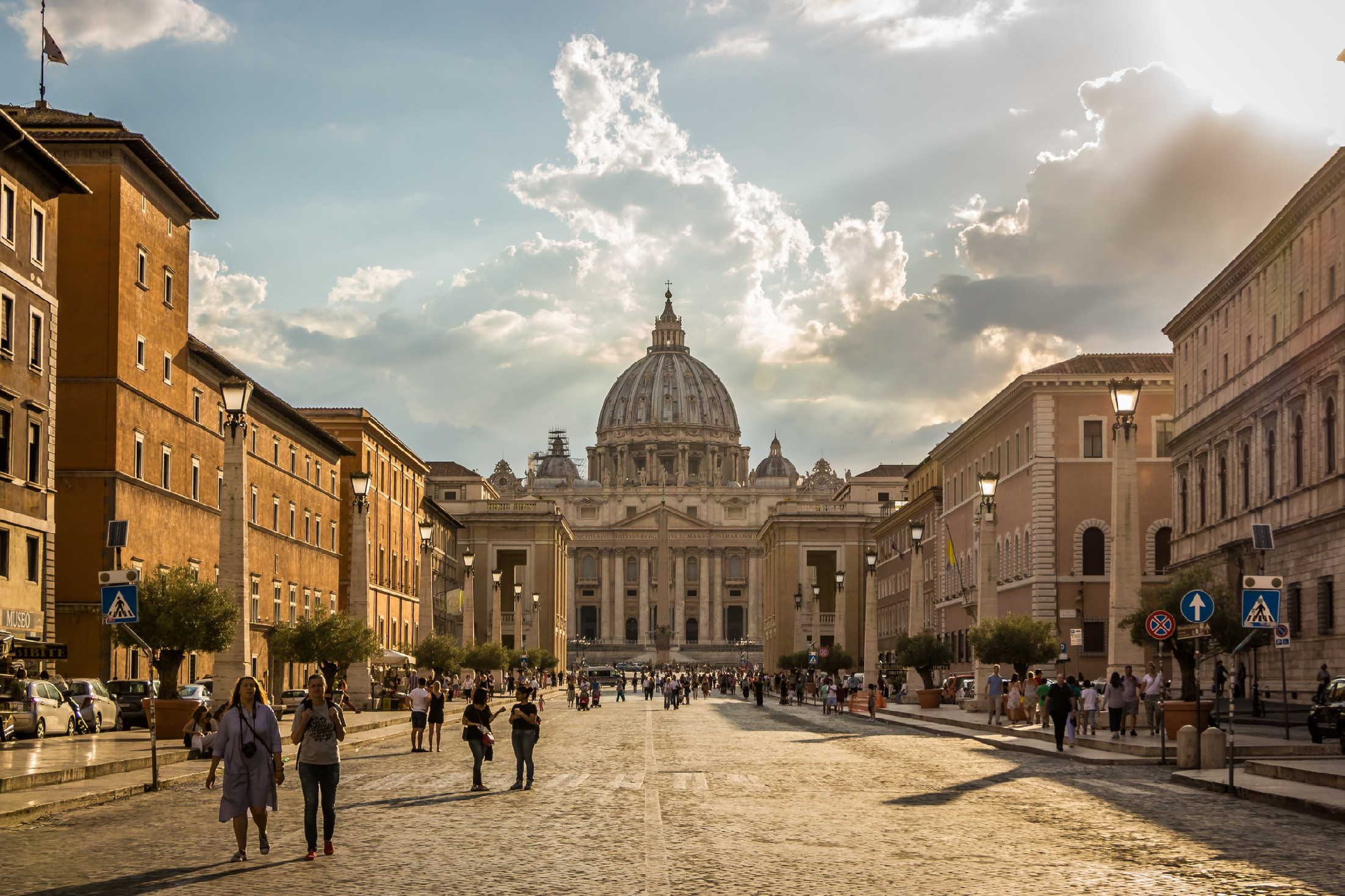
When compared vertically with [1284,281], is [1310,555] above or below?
below

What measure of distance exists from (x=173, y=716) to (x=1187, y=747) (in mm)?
19603

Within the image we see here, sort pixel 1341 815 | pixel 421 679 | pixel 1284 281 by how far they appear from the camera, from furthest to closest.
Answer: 1. pixel 1284 281
2. pixel 421 679
3. pixel 1341 815

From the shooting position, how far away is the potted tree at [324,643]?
53406mm

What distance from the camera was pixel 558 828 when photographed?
57.6ft

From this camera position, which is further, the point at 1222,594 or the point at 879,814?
the point at 1222,594

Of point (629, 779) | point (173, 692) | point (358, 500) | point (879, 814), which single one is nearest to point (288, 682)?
point (358, 500)

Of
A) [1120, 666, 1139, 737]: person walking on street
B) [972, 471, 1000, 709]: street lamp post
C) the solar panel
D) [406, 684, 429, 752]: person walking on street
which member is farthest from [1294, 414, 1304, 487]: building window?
[406, 684, 429, 752]: person walking on street

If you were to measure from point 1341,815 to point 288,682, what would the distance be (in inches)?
2047

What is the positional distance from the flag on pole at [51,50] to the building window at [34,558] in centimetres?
1147

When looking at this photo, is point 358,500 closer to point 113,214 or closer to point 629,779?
point 113,214

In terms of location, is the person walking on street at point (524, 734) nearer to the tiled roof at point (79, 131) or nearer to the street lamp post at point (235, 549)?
the street lamp post at point (235, 549)

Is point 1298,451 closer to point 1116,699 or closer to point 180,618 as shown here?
point 1116,699

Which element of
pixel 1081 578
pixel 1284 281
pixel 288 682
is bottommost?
pixel 288 682

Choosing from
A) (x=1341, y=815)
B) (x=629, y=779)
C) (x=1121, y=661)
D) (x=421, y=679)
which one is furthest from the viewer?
(x=421, y=679)
